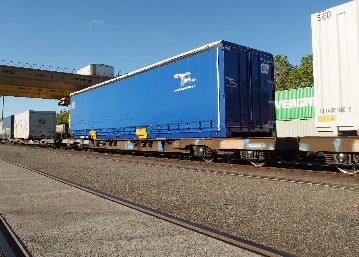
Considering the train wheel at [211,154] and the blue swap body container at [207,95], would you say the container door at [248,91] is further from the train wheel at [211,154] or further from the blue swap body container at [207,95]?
the train wheel at [211,154]

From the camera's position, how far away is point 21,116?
37.9 meters

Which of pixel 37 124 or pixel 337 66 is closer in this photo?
pixel 337 66

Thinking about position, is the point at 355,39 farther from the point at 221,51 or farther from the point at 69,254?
the point at 69,254

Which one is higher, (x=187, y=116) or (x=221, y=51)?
(x=221, y=51)

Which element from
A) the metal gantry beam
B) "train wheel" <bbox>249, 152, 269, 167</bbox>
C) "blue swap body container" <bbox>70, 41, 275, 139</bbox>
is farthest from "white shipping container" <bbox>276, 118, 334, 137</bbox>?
the metal gantry beam

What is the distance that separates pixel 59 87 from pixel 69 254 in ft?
124

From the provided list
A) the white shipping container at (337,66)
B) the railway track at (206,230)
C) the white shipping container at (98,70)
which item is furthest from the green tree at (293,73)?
the railway track at (206,230)

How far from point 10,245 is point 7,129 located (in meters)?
48.9

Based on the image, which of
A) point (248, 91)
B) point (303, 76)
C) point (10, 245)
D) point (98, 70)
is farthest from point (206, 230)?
point (303, 76)

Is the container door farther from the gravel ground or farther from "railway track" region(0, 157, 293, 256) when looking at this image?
"railway track" region(0, 157, 293, 256)

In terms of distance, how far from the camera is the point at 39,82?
3584 cm

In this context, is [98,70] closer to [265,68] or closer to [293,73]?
[293,73]

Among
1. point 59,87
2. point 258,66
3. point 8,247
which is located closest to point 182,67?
point 258,66

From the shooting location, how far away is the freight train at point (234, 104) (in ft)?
26.8
